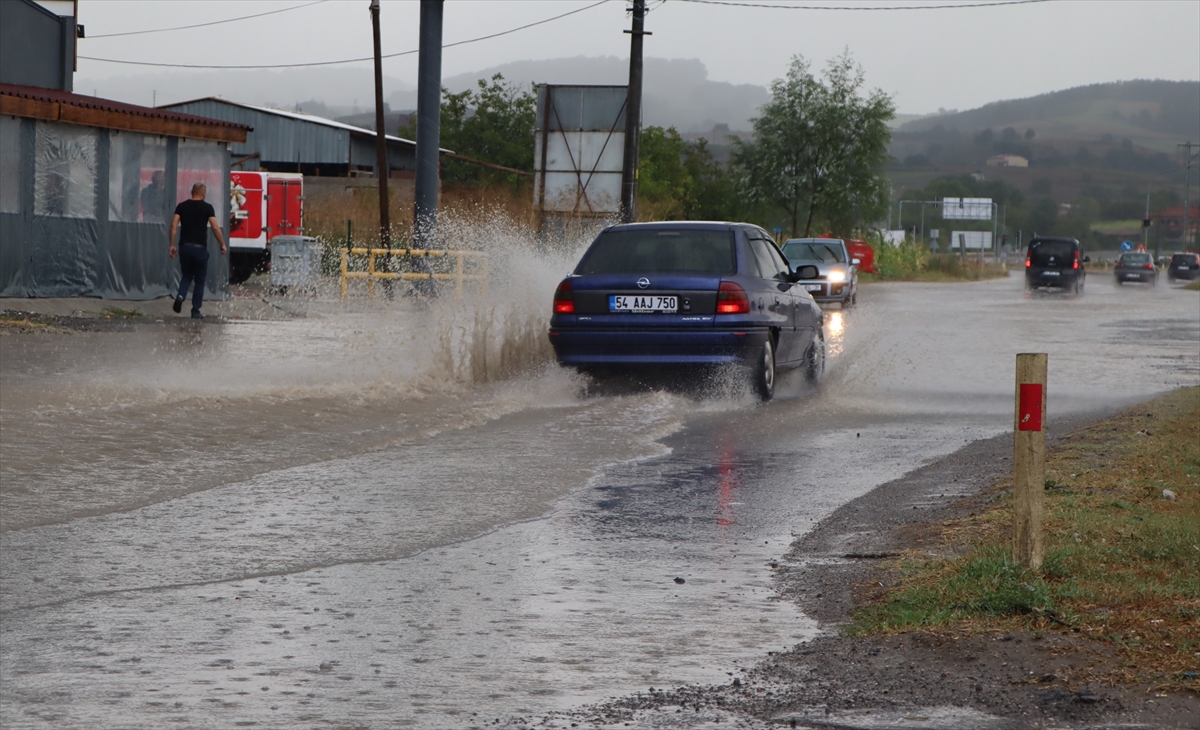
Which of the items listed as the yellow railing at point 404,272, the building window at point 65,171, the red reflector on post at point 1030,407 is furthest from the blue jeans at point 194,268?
the red reflector on post at point 1030,407

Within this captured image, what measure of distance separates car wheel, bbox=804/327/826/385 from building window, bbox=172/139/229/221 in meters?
12.9

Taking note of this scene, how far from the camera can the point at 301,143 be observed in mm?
61938

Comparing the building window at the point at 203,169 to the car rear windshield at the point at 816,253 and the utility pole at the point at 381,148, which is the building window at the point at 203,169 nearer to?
the utility pole at the point at 381,148

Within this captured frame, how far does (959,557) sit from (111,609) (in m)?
3.32

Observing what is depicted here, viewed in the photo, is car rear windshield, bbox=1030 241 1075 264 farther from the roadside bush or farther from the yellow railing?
the yellow railing

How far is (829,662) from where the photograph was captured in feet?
14.9

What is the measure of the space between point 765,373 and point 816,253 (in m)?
24.6

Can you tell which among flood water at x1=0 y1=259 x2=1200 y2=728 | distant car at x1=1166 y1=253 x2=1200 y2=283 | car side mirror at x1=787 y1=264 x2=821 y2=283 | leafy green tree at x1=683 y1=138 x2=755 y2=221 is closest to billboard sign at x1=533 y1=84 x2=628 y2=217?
flood water at x1=0 y1=259 x2=1200 y2=728

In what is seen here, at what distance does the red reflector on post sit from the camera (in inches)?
218

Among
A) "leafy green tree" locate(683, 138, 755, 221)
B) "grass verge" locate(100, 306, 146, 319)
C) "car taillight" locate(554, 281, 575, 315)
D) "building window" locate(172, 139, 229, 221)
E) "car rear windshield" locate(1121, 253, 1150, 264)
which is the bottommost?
"grass verge" locate(100, 306, 146, 319)

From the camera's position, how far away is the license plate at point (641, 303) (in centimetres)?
1177

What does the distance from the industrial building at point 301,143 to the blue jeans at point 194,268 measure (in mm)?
41654

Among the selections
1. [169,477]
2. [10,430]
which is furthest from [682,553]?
[10,430]

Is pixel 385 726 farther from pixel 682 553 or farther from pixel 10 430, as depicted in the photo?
pixel 10 430
